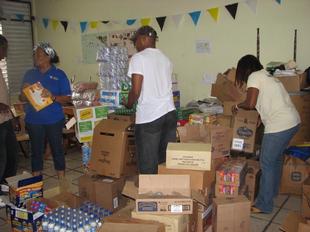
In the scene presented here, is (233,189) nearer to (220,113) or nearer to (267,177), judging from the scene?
(267,177)

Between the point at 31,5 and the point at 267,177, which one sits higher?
the point at 31,5

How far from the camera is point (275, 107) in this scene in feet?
8.29

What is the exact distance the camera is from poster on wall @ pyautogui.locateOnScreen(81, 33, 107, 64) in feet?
16.7

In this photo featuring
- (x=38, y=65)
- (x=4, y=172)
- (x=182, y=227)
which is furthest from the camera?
(x=4, y=172)

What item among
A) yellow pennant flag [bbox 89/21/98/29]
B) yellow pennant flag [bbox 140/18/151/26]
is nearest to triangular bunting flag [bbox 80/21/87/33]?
yellow pennant flag [bbox 89/21/98/29]

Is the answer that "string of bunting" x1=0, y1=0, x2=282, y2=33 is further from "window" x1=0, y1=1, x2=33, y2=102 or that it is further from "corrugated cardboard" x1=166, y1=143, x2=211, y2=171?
"corrugated cardboard" x1=166, y1=143, x2=211, y2=171

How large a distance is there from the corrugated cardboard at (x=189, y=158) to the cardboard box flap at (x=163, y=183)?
147mm

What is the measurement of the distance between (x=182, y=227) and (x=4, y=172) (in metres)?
2.04

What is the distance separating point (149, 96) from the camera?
2391 millimetres

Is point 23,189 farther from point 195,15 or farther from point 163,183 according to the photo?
point 195,15

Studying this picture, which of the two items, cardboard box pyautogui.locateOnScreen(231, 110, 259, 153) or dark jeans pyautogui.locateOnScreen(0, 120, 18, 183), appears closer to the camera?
dark jeans pyautogui.locateOnScreen(0, 120, 18, 183)

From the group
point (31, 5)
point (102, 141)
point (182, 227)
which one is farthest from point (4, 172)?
point (31, 5)

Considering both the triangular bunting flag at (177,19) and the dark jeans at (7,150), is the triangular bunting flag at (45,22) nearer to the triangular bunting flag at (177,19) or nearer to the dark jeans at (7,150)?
the triangular bunting flag at (177,19)

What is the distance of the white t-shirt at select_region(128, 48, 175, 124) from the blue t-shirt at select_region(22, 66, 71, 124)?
0.89m
